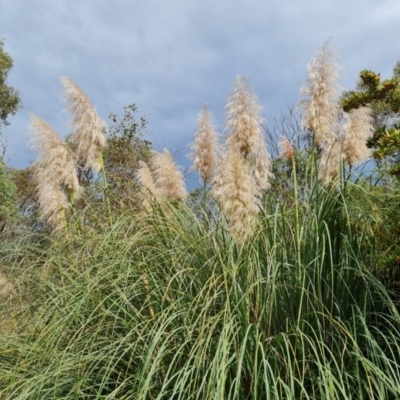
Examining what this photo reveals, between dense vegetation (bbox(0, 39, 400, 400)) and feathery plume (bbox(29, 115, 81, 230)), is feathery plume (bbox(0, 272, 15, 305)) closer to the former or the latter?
dense vegetation (bbox(0, 39, 400, 400))

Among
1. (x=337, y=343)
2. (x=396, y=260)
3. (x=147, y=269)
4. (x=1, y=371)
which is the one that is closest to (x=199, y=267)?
(x=147, y=269)

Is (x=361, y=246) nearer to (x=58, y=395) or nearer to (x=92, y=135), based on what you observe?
(x=58, y=395)

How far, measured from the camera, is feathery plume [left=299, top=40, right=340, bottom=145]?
4031 mm

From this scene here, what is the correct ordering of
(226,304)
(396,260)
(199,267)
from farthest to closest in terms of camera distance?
(199,267) → (396,260) → (226,304)

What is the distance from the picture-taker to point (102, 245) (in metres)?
3.38

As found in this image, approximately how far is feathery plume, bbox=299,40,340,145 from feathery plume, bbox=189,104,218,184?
108 centimetres

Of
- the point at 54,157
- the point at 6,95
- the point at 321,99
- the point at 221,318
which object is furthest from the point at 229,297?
the point at 6,95

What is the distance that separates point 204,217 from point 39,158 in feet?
7.01

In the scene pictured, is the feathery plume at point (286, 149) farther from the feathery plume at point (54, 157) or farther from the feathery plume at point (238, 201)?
the feathery plume at point (54, 157)

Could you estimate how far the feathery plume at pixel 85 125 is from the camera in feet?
16.9

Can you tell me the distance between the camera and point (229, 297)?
2.91 m

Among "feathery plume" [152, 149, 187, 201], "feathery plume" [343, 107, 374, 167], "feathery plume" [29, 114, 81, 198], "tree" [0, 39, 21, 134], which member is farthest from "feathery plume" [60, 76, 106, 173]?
"tree" [0, 39, 21, 134]

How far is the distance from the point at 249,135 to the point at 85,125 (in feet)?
5.12

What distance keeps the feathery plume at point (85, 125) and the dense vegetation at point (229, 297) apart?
0.82 metres
